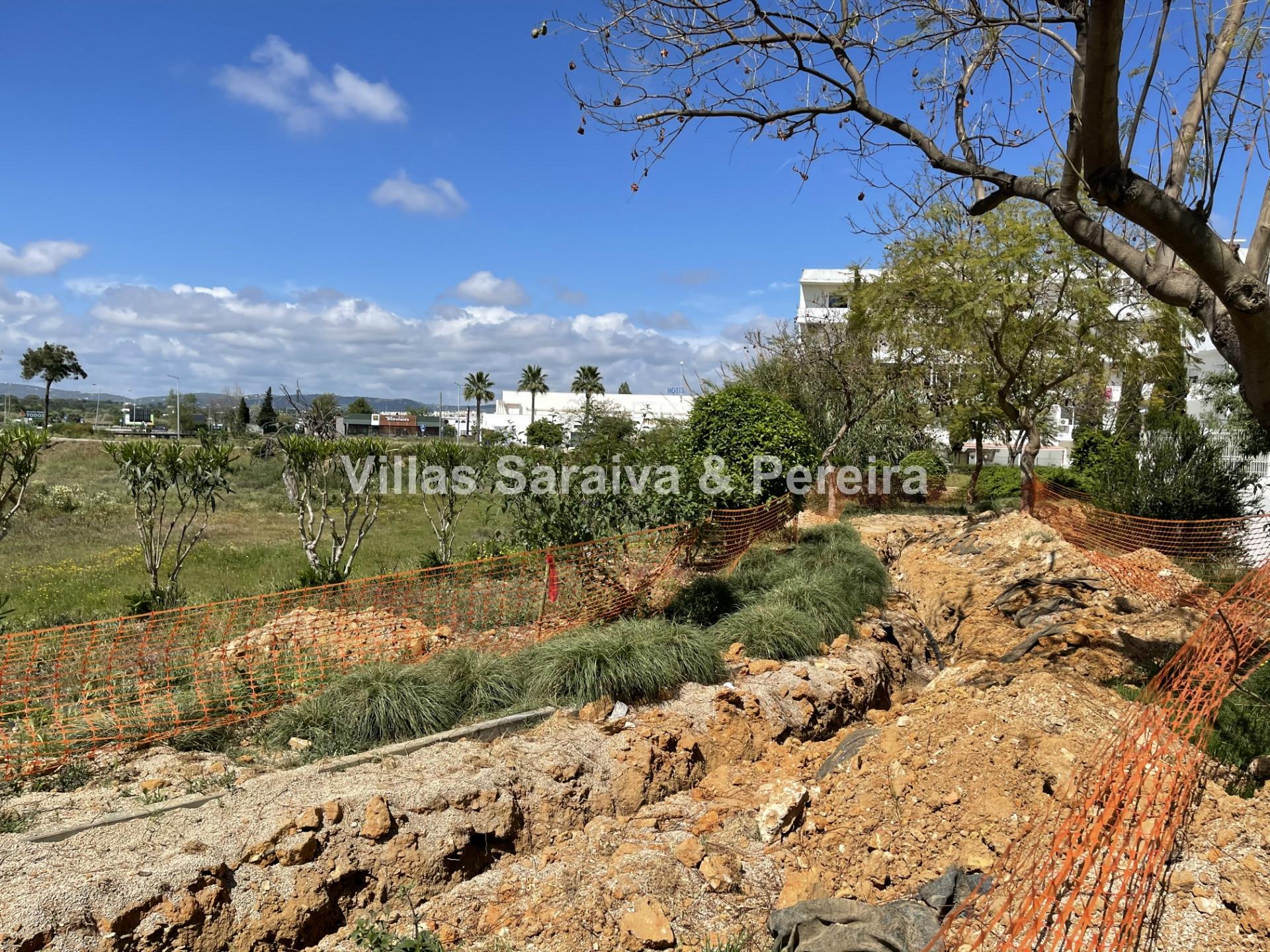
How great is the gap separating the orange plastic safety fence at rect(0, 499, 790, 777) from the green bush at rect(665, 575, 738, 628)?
31 centimetres

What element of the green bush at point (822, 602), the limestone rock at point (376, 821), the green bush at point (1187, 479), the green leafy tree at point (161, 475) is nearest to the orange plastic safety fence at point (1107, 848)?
the limestone rock at point (376, 821)

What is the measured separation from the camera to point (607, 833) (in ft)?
13.8

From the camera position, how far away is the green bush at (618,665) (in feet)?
17.8

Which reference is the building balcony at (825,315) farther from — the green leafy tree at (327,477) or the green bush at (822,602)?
the green leafy tree at (327,477)

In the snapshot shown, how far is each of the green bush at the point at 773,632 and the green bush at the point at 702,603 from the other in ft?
1.58

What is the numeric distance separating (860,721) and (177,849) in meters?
4.77

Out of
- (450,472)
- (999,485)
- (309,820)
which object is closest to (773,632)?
(309,820)

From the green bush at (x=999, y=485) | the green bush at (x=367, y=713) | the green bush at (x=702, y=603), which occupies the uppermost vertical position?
the green bush at (x=999, y=485)

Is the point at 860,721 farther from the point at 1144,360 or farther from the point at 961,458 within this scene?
the point at 961,458

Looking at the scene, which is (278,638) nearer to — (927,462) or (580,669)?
(580,669)

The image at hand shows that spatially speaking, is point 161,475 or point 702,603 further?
point 161,475

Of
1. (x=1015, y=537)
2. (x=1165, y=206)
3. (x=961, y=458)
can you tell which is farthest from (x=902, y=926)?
(x=961, y=458)

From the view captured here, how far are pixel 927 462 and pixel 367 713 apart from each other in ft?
70.1

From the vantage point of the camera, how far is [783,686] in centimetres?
605
